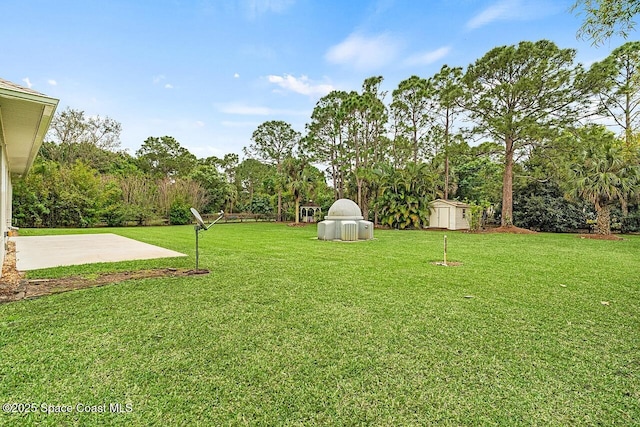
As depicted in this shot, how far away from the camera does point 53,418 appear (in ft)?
5.97

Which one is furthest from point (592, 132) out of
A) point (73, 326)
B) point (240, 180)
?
point (240, 180)

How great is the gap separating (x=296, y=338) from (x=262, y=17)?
11.0 m

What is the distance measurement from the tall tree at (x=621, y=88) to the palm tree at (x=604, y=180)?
266 cm

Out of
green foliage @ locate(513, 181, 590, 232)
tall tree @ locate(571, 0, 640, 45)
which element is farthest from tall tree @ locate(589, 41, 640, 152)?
tall tree @ locate(571, 0, 640, 45)

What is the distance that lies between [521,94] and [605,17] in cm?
1581

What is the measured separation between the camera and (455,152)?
18.8 m

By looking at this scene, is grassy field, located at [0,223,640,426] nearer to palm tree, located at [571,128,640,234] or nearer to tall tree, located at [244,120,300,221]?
palm tree, located at [571,128,640,234]

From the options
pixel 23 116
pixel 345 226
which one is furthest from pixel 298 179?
pixel 23 116

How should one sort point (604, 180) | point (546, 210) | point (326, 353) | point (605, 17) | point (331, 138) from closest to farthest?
point (326, 353) → point (605, 17) → point (604, 180) → point (546, 210) → point (331, 138)

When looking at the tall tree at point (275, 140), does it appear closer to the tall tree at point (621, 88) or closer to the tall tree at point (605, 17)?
the tall tree at point (621, 88)

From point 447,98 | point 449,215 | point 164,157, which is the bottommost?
point 449,215

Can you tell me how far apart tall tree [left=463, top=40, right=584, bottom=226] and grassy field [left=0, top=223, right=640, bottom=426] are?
46.4ft

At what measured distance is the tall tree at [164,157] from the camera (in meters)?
35.7

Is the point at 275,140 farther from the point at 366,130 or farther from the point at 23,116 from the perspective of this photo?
the point at 23,116
